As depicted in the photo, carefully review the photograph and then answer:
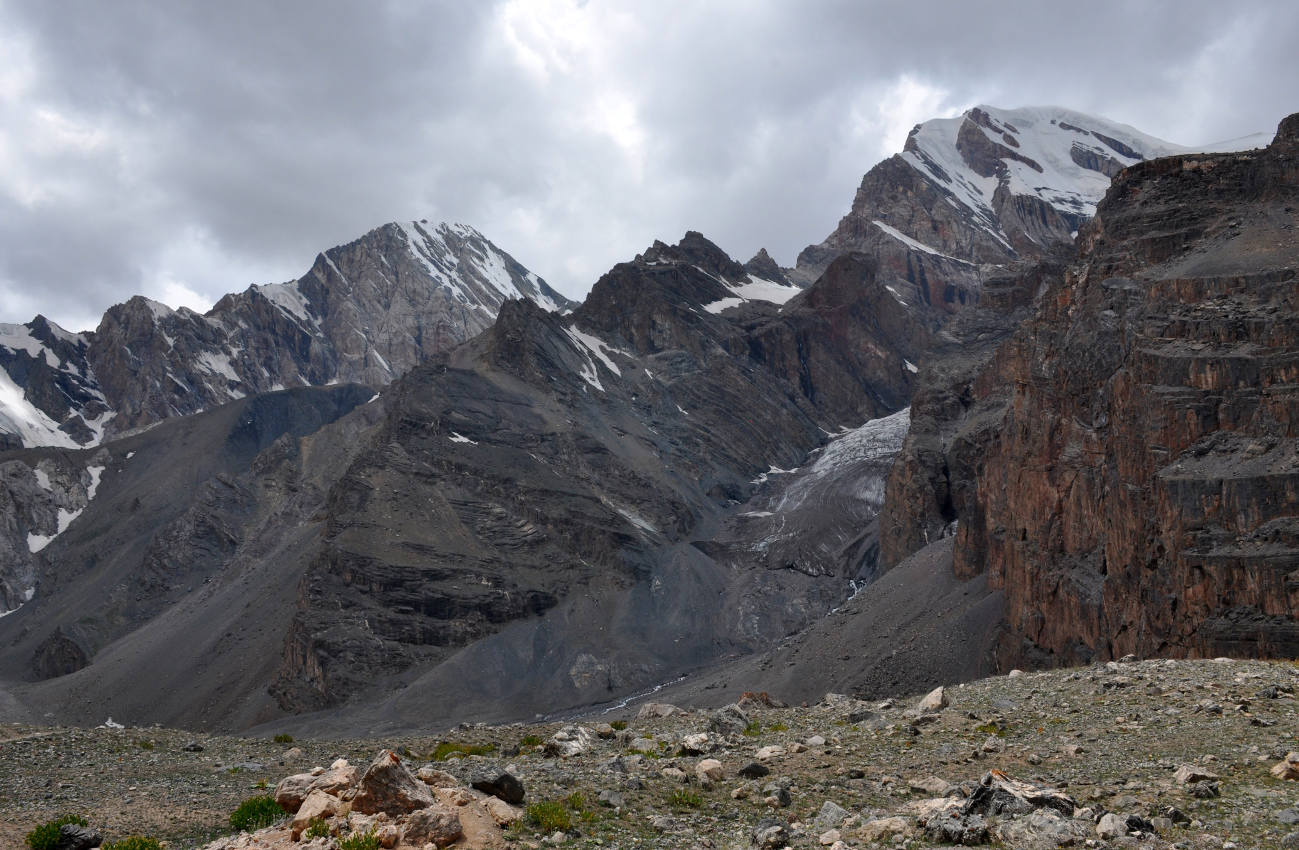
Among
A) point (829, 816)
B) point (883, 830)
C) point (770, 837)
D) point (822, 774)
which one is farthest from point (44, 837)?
point (822, 774)

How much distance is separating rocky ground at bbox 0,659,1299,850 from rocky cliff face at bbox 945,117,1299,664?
32.7 m

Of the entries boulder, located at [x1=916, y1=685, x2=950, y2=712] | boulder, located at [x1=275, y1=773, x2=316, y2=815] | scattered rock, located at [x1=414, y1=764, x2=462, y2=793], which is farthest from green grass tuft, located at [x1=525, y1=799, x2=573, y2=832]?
boulder, located at [x1=916, y1=685, x2=950, y2=712]

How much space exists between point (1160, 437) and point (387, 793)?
2583 inches

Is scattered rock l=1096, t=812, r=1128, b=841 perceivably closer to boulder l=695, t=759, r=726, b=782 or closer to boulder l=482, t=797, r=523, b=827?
boulder l=695, t=759, r=726, b=782

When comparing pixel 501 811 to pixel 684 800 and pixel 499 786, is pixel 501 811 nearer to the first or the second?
pixel 499 786

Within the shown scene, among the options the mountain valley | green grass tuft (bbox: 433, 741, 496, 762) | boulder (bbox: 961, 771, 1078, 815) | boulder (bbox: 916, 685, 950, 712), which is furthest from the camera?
the mountain valley

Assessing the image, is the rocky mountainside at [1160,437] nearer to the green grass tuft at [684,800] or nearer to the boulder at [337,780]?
the green grass tuft at [684,800]

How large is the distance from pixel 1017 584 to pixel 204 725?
9609 centimetres

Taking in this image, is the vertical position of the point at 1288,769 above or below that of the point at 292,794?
below

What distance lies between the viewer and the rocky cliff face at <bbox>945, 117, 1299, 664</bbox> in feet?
202

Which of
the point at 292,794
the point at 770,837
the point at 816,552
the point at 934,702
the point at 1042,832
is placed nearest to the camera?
the point at 1042,832

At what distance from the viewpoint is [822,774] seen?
22281 mm

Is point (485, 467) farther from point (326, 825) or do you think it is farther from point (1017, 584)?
point (326, 825)

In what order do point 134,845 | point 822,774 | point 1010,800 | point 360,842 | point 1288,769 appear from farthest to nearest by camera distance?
1. point 822,774
2. point 1288,769
3. point 1010,800
4. point 134,845
5. point 360,842
